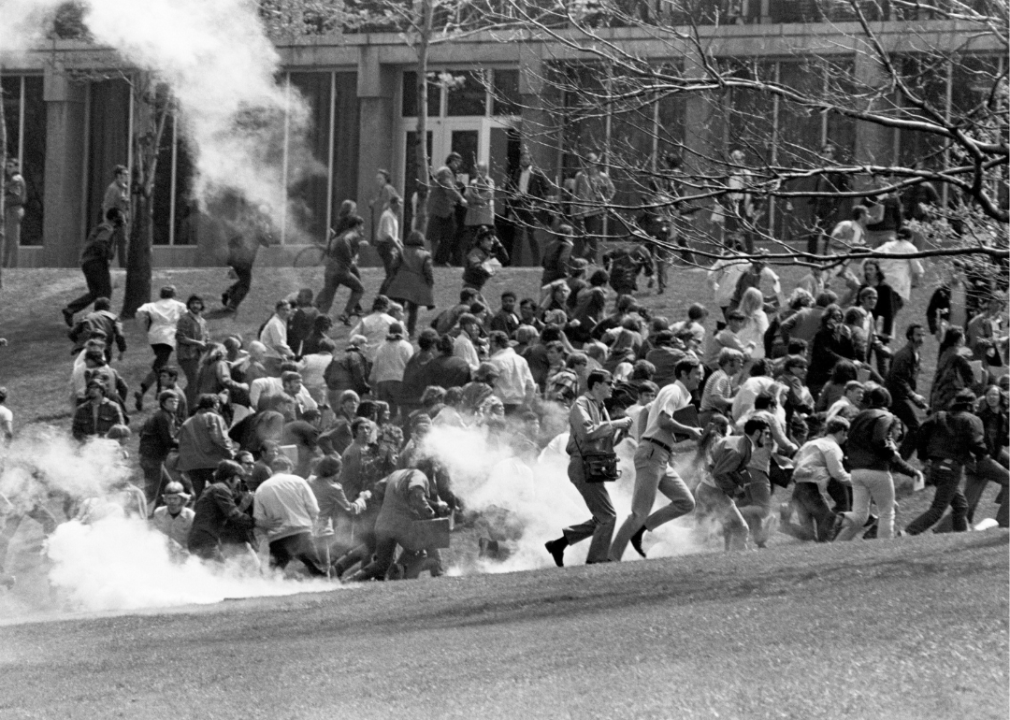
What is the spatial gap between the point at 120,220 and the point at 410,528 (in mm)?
4248

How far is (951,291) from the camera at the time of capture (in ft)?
69.8

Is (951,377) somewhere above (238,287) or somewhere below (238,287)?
below

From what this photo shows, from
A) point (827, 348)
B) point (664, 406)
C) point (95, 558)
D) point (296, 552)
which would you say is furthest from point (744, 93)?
point (95, 558)

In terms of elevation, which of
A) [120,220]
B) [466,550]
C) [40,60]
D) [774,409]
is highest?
[40,60]

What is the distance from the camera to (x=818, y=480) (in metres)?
14.7

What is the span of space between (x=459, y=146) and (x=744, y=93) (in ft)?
48.8

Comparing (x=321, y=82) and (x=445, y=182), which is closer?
(x=445, y=182)

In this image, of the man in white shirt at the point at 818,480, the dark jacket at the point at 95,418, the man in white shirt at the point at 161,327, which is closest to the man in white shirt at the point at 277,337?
the man in white shirt at the point at 161,327

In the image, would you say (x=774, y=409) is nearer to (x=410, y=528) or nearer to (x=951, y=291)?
(x=410, y=528)

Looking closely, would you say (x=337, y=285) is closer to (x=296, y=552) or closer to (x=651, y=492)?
(x=296, y=552)

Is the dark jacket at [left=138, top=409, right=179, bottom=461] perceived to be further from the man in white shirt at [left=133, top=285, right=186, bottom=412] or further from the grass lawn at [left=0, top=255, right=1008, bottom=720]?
the grass lawn at [left=0, top=255, right=1008, bottom=720]

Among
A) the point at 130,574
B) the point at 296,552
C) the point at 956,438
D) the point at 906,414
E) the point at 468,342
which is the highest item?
the point at 468,342

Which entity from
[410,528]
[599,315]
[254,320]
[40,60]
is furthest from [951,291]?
[40,60]

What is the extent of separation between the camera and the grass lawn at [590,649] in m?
8.37
